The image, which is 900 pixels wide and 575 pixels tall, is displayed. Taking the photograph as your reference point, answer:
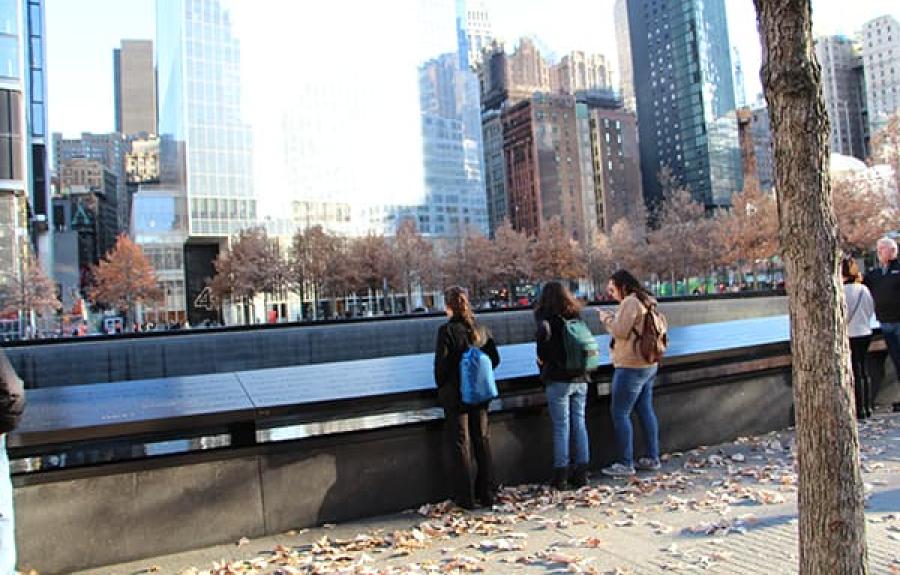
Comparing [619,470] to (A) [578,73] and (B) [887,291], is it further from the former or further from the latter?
(A) [578,73]

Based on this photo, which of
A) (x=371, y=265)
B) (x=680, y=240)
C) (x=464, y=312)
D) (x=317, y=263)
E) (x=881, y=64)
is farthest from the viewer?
(x=881, y=64)

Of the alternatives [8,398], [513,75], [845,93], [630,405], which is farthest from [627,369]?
[513,75]

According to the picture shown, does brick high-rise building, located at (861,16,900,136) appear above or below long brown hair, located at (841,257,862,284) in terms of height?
above

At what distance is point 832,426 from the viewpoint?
2518mm

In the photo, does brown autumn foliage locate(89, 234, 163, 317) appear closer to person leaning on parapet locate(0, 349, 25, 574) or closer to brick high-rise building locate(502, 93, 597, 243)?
person leaning on parapet locate(0, 349, 25, 574)

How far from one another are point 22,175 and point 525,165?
9612 centimetres

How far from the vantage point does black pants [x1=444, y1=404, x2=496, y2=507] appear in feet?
17.9

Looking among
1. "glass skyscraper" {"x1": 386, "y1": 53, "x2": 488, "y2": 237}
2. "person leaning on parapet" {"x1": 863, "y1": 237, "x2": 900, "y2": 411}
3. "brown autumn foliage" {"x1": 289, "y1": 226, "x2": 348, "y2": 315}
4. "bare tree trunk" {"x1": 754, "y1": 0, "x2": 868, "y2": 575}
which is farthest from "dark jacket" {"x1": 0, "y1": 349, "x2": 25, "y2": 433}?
"glass skyscraper" {"x1": 386, "y1": 53, "x2": 488, "y2": 237}

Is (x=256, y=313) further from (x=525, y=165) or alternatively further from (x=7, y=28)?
(x=525, y=165)

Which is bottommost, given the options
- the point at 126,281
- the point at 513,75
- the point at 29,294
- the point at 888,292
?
the point at 888,292

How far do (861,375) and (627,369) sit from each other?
12.8 feet

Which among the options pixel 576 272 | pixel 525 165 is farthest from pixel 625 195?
pixel 576 272

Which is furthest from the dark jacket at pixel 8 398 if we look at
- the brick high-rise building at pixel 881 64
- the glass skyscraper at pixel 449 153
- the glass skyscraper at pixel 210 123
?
the brick high-rise building at pixel 881 64

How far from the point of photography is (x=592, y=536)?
472cm
